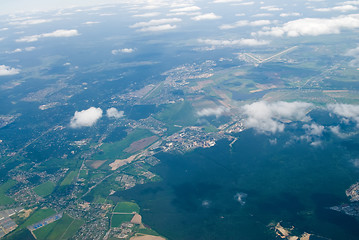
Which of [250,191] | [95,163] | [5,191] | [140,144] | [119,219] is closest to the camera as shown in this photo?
[119,219]

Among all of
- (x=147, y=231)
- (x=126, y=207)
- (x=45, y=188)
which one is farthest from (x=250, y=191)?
(x=45, y=188)

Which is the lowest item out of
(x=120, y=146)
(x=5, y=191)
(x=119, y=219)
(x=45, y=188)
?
(x=45, y=188)

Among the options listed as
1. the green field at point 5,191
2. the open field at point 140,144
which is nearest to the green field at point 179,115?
the open field at point 140,144

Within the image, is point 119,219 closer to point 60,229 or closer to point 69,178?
point 60,229

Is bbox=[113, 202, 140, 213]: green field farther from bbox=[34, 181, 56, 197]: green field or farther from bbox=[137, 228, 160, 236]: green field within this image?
bbox=[34, 181, 56, 197]: green field

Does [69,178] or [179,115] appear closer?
[69,178]
